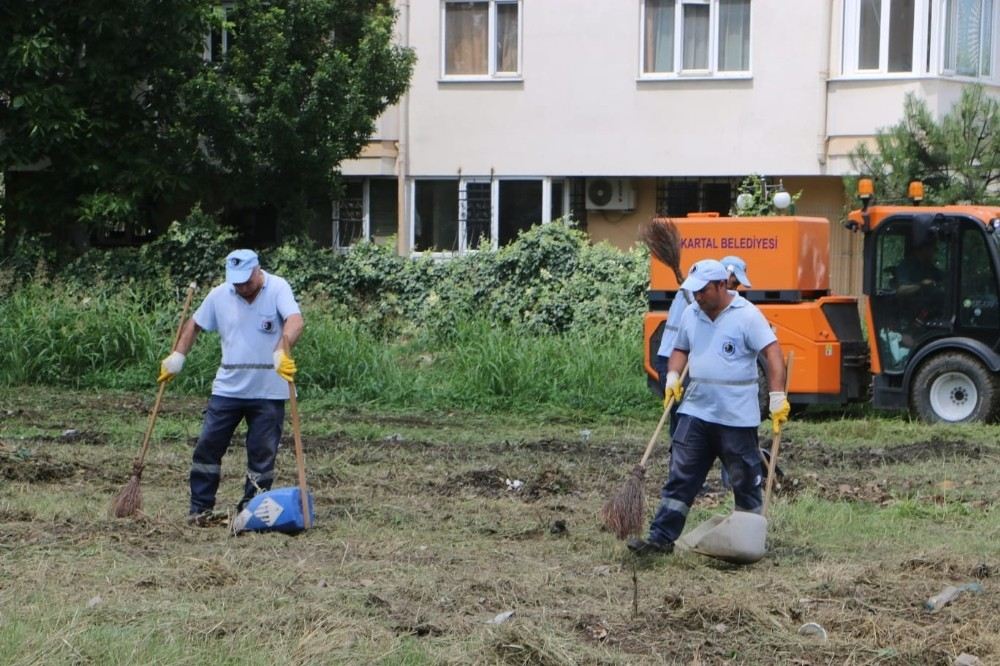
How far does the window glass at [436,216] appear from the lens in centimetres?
2419

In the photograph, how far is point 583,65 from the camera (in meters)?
23.0

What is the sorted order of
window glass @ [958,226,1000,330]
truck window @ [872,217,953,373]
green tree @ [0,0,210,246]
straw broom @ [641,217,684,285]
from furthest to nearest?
green tree @ [0,0,210,246] → truck window @ [872,217,953,373] → window glass @ [958,226,1000,330] → straw broom @ [641,217,684,285]

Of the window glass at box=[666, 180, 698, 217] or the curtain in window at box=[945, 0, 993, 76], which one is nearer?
the curtain in window at box=[945, 0, 993, 76]

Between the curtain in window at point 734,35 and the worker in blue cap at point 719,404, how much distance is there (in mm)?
14228

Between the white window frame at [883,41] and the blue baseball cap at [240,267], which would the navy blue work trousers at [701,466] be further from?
the white window frame at [883,41]

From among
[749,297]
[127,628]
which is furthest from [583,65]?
[127,628]

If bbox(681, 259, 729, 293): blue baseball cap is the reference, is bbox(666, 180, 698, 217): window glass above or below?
above

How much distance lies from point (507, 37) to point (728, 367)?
1556cm

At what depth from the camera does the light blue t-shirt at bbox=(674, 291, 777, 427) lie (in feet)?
28.2

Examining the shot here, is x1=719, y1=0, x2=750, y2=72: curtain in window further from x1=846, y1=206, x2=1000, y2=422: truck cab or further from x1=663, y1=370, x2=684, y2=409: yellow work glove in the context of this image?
x1=663, y1=370, x2=684, y2=409: yellow work glove

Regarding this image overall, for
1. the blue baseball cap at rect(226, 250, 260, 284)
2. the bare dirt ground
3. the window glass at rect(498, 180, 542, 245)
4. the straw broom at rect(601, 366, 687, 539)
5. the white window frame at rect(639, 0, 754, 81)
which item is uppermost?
the white window frame at rect(639, 0, 754, 81)

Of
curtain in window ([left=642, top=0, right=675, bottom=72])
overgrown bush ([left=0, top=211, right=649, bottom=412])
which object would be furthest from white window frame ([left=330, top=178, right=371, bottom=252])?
curtain in window ([left=642, top=0, right=675, bottom=72])

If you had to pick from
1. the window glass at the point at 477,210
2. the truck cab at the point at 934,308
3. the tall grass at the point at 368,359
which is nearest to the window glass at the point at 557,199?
the window glass at the point at 477,210

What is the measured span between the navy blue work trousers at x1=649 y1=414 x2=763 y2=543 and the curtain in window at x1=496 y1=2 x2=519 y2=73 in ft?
50.5
